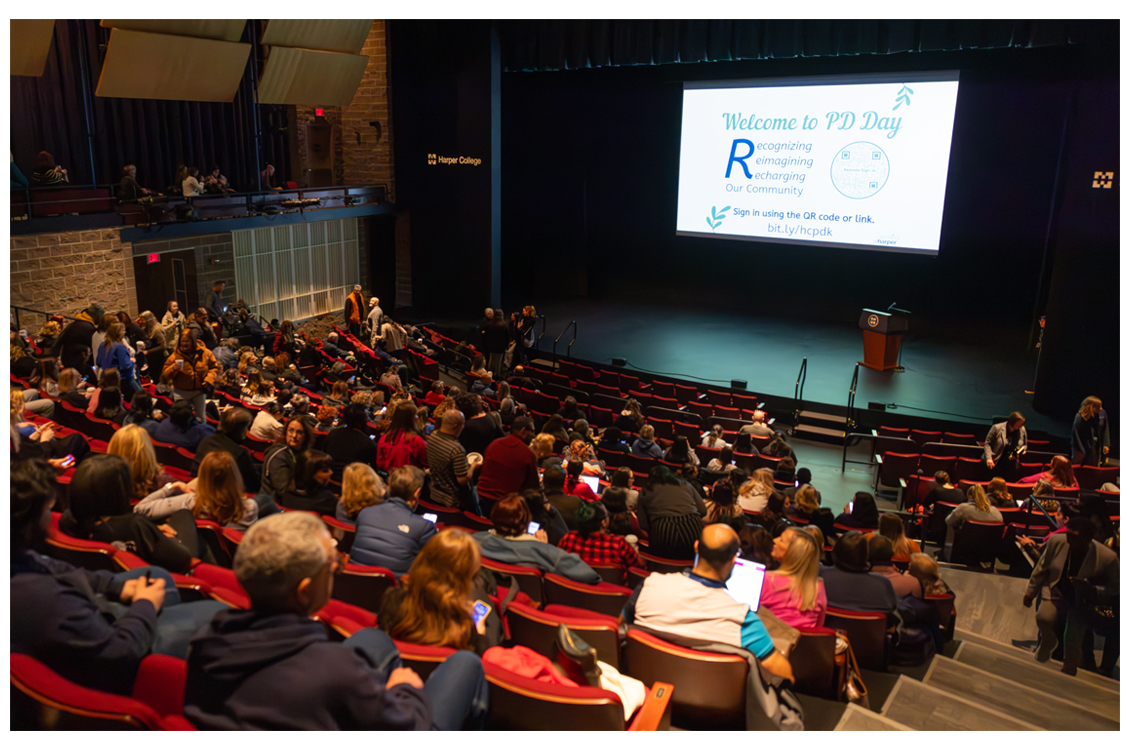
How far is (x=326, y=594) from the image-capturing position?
1937 millimetres

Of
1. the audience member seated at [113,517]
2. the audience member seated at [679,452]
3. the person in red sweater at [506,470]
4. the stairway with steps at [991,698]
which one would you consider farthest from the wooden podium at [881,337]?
the audience member seated at [113,517]

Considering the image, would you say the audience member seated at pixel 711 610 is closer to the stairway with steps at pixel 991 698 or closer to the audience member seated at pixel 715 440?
the stairway with steps at pixel 991 698

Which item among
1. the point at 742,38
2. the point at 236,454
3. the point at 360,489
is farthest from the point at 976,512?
the point at 742,38

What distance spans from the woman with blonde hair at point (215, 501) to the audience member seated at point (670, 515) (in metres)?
2.27

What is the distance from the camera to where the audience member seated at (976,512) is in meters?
6.26

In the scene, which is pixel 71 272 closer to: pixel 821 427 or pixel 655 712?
pixel 821 427

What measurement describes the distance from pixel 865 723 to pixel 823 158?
1212 cm

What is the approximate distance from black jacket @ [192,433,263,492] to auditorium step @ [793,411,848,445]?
7.97 m

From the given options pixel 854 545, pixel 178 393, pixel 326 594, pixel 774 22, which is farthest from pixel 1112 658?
pixel 774 22

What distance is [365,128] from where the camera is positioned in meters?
17.2

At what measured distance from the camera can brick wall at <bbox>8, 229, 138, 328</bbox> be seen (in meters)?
11.1

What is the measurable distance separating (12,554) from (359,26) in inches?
560

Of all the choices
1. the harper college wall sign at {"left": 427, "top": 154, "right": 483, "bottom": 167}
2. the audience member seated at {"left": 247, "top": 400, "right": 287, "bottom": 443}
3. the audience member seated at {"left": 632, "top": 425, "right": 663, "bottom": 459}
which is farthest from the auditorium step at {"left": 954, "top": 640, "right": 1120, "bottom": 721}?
the harper college wall sign at {"left": 427, "top": 154, "right": 483, "bottom": 167}

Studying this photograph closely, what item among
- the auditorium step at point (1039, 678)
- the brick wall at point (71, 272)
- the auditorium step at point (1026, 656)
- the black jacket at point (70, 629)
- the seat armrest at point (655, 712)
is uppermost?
the brick wall at point (71, 272)
